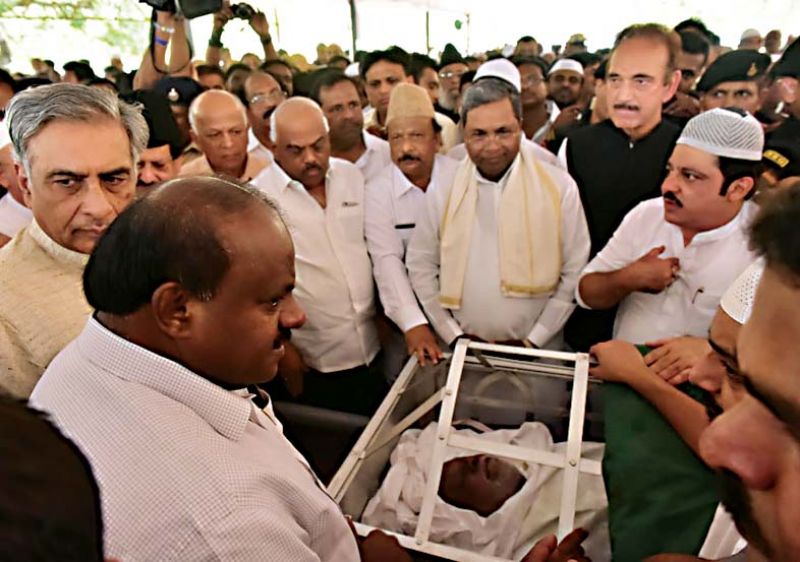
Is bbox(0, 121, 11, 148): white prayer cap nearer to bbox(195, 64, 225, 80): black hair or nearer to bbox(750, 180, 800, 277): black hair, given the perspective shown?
bbox(750, 180, 800, 277): black hair

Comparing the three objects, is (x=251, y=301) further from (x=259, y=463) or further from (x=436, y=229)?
(x=436, y=229)

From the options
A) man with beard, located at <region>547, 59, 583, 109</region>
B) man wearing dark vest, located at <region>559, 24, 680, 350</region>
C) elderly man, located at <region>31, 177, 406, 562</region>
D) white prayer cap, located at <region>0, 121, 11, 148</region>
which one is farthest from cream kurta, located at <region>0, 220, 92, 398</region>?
man with beard, located at <region>547, 59, 583, 109</region>

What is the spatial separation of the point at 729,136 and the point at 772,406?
1.60 meters

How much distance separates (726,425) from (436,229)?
2040mm

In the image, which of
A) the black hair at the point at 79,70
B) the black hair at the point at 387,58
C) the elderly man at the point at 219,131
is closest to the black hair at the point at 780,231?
the elderly man at the point at 219,131

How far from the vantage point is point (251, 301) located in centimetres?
94

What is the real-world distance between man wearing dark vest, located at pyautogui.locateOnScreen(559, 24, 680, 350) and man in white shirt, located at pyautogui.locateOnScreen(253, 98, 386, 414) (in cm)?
112

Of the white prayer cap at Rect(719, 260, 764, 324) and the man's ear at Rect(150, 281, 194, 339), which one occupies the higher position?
the man's ear at Rect(150, 281, 194, 339)

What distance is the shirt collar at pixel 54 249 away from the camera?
4.51 feet

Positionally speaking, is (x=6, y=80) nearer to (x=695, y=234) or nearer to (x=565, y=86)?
(x=695, y=234)

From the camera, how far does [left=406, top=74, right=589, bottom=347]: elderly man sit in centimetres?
245

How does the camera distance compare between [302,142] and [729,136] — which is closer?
[729,136]

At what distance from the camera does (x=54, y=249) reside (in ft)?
4.51

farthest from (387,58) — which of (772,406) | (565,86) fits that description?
(772,406)
